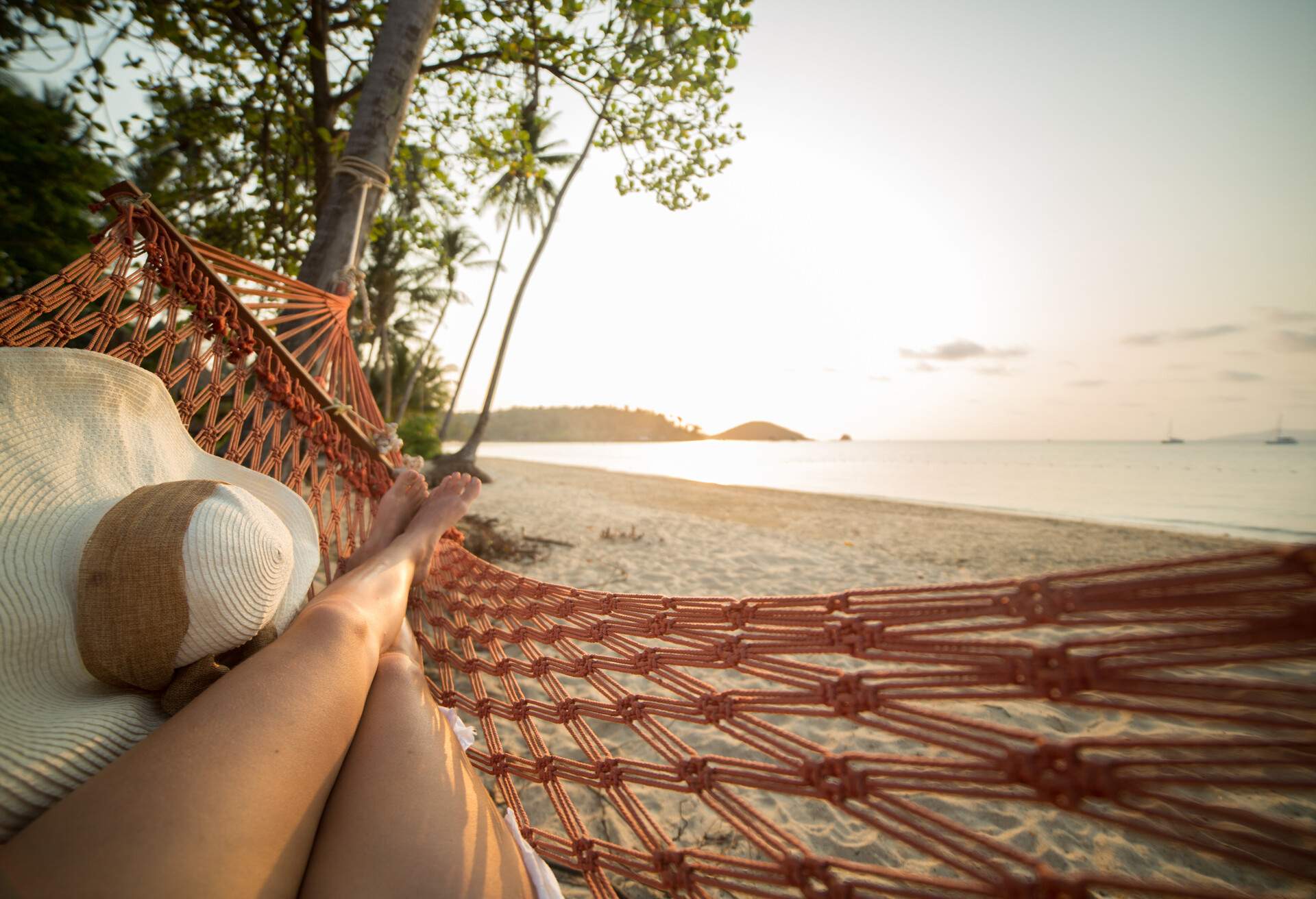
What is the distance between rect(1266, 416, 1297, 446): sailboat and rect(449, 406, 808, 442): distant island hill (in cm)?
3332

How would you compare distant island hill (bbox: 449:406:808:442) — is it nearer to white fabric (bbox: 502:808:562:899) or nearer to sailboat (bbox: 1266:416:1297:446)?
sailboat (bbox: 1266:416:1297:446)

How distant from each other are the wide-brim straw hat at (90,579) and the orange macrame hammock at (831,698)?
9.3 inches

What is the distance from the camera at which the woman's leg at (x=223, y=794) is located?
1.28 feet

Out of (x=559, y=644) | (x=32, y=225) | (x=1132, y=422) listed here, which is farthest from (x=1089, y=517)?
(x=1132, y=422)

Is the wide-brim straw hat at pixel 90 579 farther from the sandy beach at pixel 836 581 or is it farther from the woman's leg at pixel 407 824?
the sandy beach at pixel 836 581

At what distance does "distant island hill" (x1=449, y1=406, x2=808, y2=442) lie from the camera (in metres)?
51.7

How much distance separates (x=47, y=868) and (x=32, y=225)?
5.16 m

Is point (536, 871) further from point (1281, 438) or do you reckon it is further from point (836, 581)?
point (1281, 438)

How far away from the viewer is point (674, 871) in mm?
666

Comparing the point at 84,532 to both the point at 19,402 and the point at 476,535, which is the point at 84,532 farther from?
the point at 476,535

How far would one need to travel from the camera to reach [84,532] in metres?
0.59

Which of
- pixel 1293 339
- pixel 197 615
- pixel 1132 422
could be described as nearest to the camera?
pixel 197 615

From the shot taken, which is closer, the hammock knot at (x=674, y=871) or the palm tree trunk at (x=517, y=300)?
the hammock knot at (x=674, y=871)

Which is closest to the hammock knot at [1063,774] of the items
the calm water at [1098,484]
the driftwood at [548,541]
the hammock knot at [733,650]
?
the hammock knot at [733,650]
